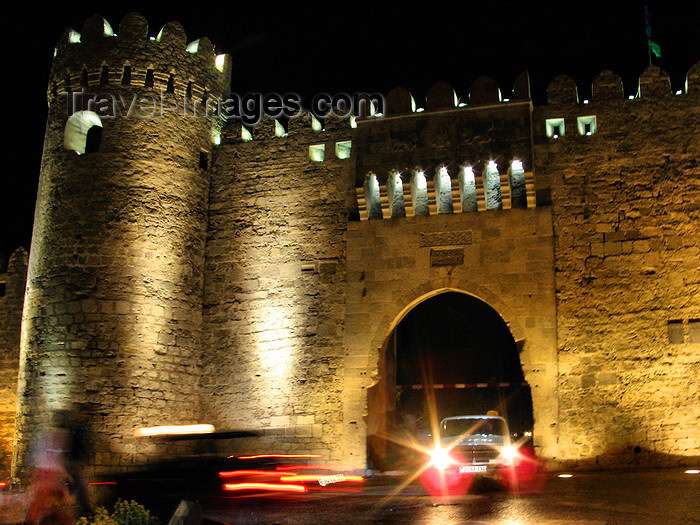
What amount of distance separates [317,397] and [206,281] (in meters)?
2.99

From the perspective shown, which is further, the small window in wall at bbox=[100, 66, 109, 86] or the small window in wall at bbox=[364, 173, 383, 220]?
the small window in wall at bbox=[100, 66, 109, 86]

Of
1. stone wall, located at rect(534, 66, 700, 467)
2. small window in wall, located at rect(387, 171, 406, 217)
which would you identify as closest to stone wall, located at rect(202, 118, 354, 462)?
small window in wall, located at rect(387, 171, 406, 217)

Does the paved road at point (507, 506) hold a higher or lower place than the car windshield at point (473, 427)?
lower

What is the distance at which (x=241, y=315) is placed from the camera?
1275 centimetres

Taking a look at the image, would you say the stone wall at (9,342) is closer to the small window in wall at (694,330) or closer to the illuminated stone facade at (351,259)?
the illuminated stone facade at (351,259)

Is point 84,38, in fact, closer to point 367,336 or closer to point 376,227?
point 376,227

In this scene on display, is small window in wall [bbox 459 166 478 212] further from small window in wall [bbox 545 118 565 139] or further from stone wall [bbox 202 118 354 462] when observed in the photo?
stone wall [bbox 202 118 354 462]

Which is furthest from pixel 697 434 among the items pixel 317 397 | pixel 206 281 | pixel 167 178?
pixel 167 178

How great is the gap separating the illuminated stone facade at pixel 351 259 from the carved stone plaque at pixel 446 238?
0.08 ft

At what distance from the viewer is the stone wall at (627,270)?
10.7 metres

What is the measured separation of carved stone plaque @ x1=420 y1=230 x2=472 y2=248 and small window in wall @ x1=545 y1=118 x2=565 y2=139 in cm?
215

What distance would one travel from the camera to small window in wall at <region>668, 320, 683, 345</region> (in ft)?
35.6

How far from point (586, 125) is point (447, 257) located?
10.5 ft

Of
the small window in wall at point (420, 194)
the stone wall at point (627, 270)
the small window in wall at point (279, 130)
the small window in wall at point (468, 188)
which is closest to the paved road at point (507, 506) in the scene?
the stone wall at point (627, 270)
